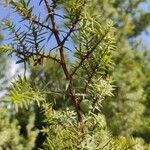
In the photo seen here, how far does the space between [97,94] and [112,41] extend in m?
0.16

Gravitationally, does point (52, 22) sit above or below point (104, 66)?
above

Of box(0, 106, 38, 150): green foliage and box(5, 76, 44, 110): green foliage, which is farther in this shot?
box(0, 106, 38, 150): green foliage

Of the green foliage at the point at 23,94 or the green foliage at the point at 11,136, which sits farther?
the green foliage at the point at 11,136

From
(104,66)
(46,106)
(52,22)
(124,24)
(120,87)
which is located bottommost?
(46,106)

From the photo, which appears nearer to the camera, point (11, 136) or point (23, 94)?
point (23, 94)

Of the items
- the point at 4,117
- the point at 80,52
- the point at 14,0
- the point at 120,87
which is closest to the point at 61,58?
the point at 80,52

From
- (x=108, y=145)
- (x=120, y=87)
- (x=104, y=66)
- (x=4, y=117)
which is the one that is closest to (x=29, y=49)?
(x=104, y=66)

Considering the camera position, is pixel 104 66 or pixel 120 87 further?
pixel 120 87

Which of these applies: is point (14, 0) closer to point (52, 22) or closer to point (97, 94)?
point (52, 22)

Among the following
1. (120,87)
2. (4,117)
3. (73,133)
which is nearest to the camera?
(73,133)

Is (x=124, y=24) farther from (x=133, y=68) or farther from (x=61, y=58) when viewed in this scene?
(x=61, y=58)

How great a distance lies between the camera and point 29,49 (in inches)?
55.1

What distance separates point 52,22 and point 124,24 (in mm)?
11070

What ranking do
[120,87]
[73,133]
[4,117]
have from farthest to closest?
1. [120,87]
2. [4,117]
3. [73,133]
